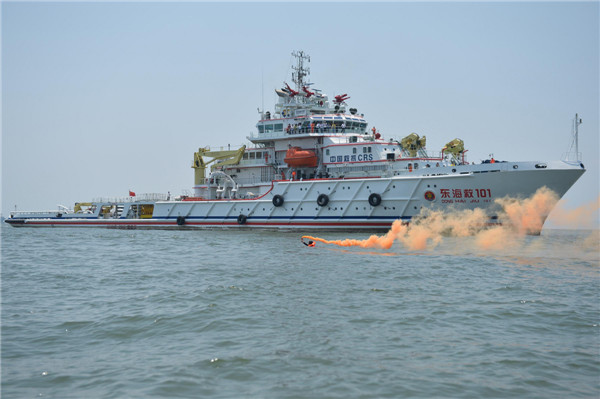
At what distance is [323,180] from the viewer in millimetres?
32719

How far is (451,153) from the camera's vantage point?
32188 mm

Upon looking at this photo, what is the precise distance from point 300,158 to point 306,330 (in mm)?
25048

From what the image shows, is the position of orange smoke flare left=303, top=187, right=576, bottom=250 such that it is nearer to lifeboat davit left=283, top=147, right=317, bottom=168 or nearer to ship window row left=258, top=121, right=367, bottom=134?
lifeboat davit left=283, top=147, right=317, bottom=168

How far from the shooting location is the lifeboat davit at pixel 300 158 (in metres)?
34.6

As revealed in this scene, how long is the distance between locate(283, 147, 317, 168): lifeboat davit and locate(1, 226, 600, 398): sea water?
53.2 feet

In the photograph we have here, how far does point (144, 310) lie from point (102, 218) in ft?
118

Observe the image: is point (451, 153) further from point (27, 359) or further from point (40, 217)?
point (40, 217)

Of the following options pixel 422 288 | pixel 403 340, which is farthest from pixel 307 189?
pixel 403 340

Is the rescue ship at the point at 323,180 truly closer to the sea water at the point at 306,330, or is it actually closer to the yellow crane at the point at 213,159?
the yellow crane at the point at 213,159

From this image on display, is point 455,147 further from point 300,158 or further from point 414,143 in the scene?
point 300,158

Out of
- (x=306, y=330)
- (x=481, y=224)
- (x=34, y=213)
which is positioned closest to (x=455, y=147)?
(x=481, y=224)

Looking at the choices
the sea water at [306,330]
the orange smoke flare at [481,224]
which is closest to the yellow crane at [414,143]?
the orange smoke flare at [481,224]

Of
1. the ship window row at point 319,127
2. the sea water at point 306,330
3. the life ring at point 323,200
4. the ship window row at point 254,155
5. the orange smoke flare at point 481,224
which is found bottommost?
the sea water at point 306,330

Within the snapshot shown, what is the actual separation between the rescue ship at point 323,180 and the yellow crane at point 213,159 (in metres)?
0.08
